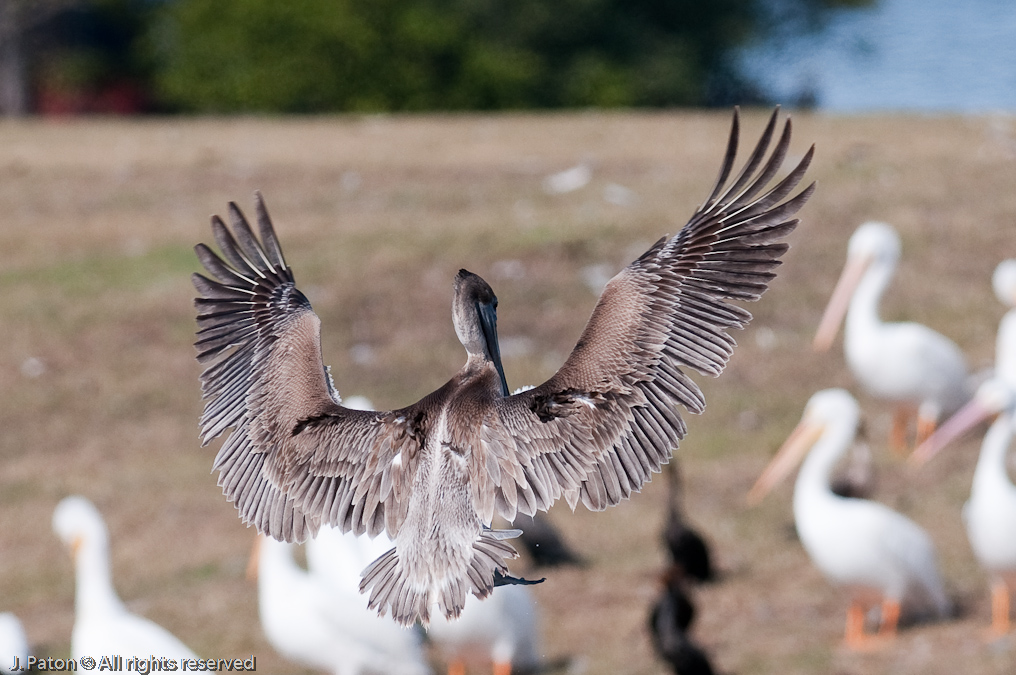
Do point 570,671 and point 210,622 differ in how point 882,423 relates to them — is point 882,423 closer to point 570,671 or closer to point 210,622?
point 570,671

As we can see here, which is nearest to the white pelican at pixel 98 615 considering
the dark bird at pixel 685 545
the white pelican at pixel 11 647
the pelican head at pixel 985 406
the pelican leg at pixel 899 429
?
the white pelican at pixel 11 647

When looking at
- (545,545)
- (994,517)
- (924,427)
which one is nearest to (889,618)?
(994,517)

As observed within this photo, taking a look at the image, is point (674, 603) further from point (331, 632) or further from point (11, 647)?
point (11, 647)

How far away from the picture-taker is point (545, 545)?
28.8ft

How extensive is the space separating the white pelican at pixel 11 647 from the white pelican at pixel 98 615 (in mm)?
261

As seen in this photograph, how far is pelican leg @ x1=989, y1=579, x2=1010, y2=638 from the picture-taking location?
24.7 ft

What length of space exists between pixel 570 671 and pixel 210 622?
2.37 metres

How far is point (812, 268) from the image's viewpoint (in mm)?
13805

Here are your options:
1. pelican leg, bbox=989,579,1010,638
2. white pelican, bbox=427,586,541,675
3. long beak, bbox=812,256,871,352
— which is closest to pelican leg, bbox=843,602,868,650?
pelican leg, bbox=989,579,1010,638

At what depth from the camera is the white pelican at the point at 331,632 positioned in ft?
23.6

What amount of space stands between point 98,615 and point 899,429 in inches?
266

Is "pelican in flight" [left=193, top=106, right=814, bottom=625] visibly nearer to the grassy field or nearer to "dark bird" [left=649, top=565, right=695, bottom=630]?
"dark bird" [left=649, top=565, right=695, bottom=630]

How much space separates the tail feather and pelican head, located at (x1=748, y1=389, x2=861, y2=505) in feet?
18.5

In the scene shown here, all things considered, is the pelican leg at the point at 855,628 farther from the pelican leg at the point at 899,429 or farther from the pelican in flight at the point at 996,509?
the pelican leg at the point at 899,429
